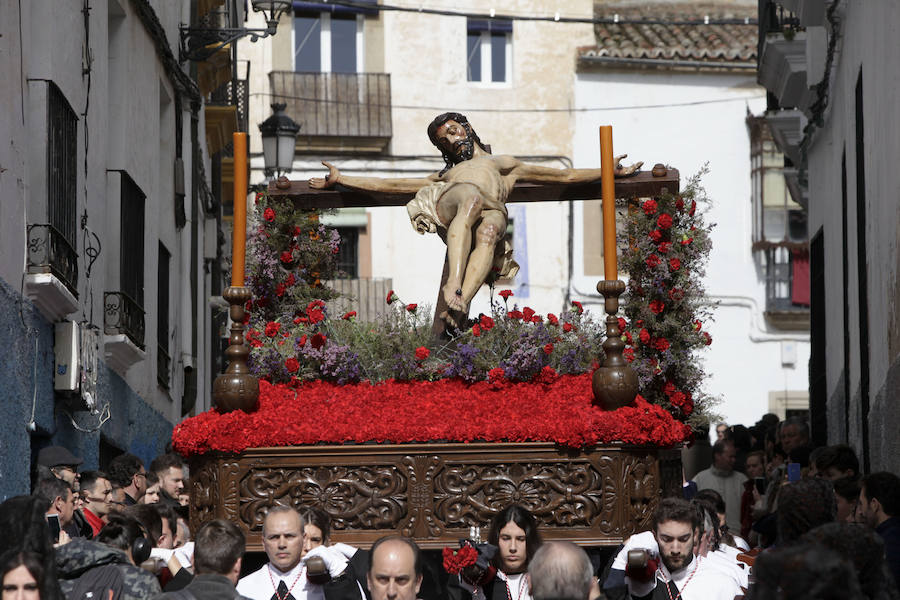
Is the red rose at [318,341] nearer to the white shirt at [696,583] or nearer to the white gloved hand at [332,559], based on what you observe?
the white gloved hand at [332,559]

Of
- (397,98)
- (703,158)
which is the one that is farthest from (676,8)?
(397,98)

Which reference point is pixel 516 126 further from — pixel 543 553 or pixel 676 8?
pixel 543 553

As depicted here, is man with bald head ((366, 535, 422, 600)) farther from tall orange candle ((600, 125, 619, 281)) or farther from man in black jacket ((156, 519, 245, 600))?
tall orange candle ((600, 125, 619, 281))

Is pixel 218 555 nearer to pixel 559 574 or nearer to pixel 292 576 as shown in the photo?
pixel 292 576

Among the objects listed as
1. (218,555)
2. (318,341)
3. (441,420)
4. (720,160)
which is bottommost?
(218,555)

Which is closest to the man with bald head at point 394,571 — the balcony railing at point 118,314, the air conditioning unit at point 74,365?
the air conditioning unit at point 74,365

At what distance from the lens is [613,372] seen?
290 inches

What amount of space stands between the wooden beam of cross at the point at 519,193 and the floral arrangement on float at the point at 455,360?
222 mm

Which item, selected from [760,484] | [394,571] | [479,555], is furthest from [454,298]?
[760,484]

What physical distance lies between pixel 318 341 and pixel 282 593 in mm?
1624

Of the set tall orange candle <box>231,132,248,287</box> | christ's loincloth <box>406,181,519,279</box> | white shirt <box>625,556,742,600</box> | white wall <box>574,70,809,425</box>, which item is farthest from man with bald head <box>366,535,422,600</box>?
white wall <box>574,70,809,425</box>

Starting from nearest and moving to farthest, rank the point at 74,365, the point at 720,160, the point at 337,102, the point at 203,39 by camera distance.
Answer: the point at 74,365, the point at 203,39, the point at 337,102, the point at 720,160

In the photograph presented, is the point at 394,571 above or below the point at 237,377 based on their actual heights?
below

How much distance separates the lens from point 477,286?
8203 mm
